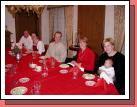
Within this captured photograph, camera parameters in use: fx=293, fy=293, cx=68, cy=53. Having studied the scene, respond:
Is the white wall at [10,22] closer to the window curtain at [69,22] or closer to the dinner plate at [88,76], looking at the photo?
the window curtain at [69,22]

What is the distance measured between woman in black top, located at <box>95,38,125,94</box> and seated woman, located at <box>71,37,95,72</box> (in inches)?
3.2

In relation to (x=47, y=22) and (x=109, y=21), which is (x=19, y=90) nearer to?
(x=47, y=22)

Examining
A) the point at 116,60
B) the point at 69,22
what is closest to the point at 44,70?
the point at 69,22

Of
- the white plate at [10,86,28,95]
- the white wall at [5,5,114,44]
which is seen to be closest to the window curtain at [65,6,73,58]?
the white wall at [5,5,114,44]

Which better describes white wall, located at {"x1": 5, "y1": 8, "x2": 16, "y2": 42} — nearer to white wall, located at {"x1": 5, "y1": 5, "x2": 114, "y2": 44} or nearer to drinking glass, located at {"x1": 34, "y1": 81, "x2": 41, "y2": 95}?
white wall, located at {"x1": 5, "y1": 5, "x2": 114, "y2": 44}

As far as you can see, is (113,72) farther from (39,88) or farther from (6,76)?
(6,76)

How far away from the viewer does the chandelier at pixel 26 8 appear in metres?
2.71

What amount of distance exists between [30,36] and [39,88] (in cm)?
49

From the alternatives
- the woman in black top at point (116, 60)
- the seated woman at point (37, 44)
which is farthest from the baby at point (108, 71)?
the seated woman at point (37, 44)

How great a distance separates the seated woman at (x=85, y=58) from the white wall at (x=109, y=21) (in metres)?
0.21

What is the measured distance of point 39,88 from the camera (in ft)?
8.94

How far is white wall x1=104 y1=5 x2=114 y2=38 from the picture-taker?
2674mm

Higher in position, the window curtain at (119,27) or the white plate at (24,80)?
the window curtain at (119,27)

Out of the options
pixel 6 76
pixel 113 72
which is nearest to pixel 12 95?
pixel 6 76
